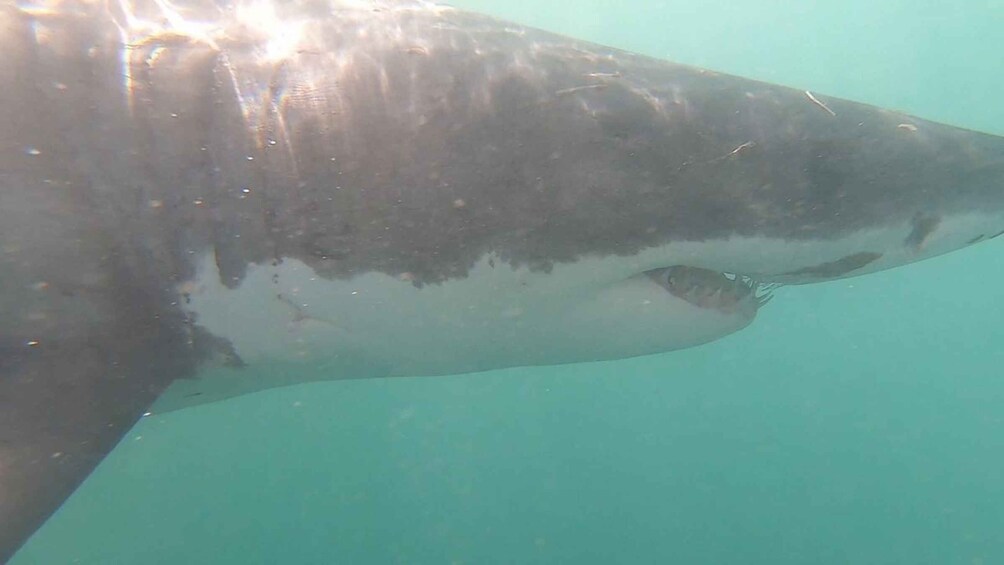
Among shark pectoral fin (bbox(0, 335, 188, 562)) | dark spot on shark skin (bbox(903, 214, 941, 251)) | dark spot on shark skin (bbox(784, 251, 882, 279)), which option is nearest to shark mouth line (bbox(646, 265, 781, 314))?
dark spot on shark skin (bbox(784, 251, 882, 279))

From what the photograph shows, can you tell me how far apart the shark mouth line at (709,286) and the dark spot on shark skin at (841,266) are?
0.20 metres

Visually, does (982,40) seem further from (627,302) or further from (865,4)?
(627,302)

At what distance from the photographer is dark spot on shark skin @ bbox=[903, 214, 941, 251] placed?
7.93 ft

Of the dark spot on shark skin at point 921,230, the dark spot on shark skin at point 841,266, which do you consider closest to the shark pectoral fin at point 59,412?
the dark spot on shark skin at point 841,266

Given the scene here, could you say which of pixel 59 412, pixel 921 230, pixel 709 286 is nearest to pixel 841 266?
pixel 921 230

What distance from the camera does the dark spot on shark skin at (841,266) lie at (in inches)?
97.7

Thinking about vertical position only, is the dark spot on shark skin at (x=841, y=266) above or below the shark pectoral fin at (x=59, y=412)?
above

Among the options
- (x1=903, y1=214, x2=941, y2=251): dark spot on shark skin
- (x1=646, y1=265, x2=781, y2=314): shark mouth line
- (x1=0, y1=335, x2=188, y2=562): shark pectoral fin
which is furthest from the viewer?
(x1=646, y1=265, x2=781, y2=314): shark mouth line

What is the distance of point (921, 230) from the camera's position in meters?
2.44

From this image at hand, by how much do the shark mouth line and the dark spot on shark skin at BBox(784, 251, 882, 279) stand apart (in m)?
0.20

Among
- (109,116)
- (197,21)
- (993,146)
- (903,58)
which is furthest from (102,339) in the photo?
(903,58)

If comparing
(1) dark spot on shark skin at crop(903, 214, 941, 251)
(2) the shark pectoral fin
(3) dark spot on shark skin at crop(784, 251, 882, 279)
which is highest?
(1) dark spot on shark skin at crop(903, 214, 941, 251)

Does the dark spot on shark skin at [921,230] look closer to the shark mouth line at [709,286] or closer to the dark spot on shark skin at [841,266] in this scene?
the dark spot on shark skin at [841,266]

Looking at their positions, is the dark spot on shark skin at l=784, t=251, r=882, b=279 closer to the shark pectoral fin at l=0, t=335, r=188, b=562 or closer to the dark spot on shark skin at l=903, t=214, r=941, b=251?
the dark spot on shark skin at l=903, t=214, r=941, b=251
